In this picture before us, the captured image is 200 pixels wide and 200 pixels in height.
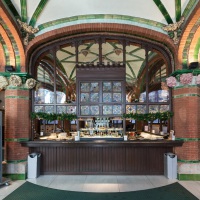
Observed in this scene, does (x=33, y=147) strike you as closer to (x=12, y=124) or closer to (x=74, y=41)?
(x=12, y=124)

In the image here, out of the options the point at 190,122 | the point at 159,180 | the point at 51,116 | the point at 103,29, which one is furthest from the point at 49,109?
the point at 190,122

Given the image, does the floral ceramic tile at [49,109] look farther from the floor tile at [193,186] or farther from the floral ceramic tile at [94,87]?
the floor tile at [193,186]

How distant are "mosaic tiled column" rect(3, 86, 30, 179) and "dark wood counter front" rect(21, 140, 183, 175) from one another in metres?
0.49

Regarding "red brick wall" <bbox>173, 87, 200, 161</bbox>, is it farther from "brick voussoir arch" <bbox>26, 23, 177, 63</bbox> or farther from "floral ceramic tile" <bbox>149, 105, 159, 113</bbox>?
"brick voussoir arch" <bbox>26, 23, 177, 63</bbox>

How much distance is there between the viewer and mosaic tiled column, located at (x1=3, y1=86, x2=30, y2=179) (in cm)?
675

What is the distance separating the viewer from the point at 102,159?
23.2 feet

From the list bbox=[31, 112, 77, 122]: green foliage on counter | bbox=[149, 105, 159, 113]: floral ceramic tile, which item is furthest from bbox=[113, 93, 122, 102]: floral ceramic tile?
bbox=[31, 112, 77, 122]: green foliage on counter

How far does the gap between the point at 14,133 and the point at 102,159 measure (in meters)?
3.01

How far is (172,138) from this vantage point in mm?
6883

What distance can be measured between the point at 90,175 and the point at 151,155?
2154mm

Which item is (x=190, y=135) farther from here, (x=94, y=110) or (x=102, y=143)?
(x=94, y=110)

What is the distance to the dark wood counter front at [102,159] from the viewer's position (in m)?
7.05

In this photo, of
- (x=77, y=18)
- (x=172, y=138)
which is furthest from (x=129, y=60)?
(x=172, y=138)

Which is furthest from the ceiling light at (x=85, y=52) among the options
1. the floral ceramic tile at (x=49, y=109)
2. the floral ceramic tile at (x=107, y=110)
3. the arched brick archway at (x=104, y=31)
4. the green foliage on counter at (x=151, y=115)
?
the green foliage on counter at (x=151, y=115)
